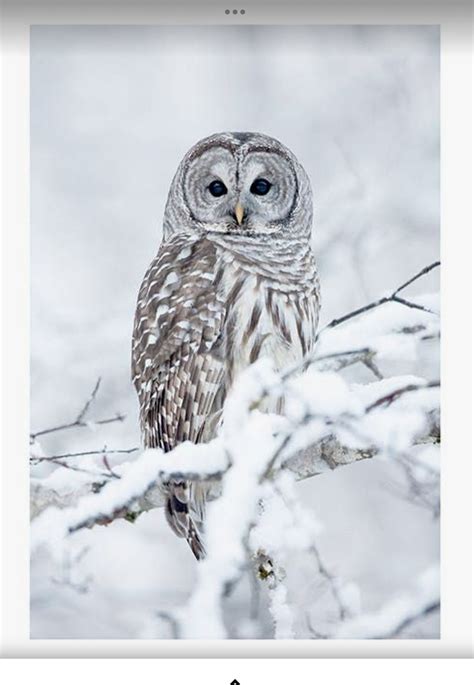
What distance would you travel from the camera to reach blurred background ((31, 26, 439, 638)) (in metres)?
2.14

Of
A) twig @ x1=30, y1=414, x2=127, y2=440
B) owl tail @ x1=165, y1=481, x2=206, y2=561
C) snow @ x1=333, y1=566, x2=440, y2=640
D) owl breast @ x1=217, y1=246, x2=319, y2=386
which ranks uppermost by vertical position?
owl breast @ x1=217, y1=246, x2=319, y2=386

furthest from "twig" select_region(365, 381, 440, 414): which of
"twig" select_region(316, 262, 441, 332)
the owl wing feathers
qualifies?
the owl wing feathers

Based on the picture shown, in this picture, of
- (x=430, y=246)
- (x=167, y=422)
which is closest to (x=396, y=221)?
(x=430, y=246)

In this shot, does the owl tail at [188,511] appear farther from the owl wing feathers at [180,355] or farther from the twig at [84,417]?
the twig at [84,417]

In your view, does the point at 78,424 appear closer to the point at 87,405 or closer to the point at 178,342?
the point at 87,405

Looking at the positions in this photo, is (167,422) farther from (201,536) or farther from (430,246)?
(430,246)

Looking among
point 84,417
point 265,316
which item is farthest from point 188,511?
point 265,316

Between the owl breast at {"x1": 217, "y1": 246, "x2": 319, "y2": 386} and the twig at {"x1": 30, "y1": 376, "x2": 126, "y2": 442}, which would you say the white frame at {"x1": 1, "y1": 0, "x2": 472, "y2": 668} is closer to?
the twig at {"x1": 30, "y1": 376, "x2": 126, "y2": 442}

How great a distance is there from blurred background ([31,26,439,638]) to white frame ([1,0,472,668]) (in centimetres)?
3

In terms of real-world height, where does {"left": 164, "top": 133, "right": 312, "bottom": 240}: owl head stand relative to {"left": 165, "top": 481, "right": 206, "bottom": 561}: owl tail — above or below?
above

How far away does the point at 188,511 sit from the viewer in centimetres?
214

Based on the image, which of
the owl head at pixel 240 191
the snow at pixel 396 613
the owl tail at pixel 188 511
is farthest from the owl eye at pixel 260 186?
the snow at pixel 396 613
